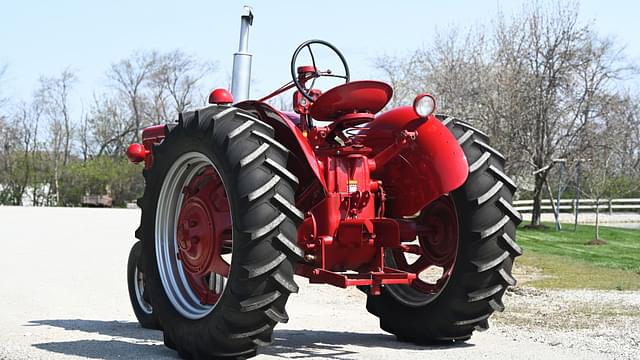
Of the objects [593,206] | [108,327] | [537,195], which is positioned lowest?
[108,327]

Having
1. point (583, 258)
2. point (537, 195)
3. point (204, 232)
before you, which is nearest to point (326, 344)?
point (204, 232)

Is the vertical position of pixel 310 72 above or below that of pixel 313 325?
above

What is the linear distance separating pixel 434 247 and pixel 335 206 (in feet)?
3.77

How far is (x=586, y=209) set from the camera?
42125 millimetres

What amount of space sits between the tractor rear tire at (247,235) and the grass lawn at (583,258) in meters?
7.77

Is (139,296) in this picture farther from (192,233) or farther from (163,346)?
(192,233)

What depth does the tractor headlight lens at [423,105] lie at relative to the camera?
626cm

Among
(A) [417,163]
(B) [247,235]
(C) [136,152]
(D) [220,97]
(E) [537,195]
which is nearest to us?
(B) [247,235]

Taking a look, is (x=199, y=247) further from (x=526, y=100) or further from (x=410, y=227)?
(x=526, y=100)

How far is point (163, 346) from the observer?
679cm

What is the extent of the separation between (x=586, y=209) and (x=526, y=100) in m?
13.3

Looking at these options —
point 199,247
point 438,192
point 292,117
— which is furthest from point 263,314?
point 292,117

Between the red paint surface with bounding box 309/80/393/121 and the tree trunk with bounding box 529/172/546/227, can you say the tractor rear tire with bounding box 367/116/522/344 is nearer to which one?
the red paint surface with bounding box 309/80/393/121

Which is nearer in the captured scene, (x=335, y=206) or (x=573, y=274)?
(x=335, y=206)
